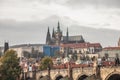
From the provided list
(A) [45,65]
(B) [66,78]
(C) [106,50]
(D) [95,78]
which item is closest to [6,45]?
(C) [106,50]

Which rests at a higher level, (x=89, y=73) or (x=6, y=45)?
(x=6, y=45)

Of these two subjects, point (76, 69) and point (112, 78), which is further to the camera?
point (76, 69)

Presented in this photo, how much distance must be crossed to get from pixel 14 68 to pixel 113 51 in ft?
316

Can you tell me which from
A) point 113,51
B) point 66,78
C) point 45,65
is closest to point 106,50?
point 113,51

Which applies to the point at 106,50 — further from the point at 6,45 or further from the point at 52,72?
the point at 52,72

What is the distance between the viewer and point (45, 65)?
118062 mm

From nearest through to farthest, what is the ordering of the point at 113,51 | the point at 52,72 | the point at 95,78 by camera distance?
the point at 95,78
the point at 52,72
the point at 113,51

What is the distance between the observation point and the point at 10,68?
84.4m

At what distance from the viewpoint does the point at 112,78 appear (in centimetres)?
6494

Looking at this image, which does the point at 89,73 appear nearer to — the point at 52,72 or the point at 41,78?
the point at 52,72

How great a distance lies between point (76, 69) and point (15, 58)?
2033 cm

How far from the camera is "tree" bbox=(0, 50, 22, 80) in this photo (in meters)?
83.4

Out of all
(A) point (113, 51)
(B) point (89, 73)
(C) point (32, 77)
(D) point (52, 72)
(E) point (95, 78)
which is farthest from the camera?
(A) point (113, 51)

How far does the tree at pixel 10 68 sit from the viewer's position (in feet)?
274
